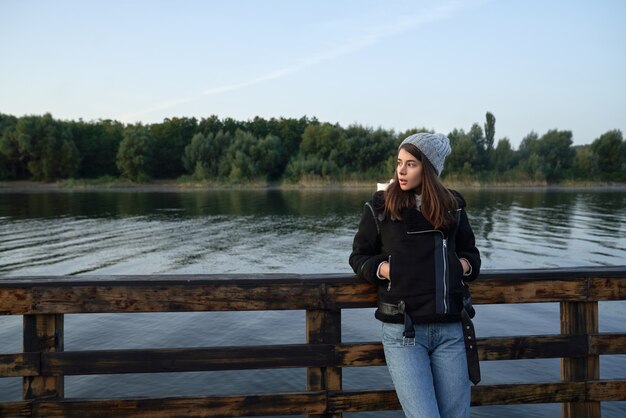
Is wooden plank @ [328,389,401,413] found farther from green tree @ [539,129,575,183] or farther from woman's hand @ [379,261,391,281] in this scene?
green tree @ [539,129,575,183]

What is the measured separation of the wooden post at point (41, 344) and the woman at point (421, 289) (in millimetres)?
2017

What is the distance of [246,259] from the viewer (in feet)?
59.3

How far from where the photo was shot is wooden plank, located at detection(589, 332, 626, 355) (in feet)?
11.9

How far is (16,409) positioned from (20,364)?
0.30m

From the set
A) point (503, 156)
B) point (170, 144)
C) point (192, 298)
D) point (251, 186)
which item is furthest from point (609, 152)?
point (192, 298)

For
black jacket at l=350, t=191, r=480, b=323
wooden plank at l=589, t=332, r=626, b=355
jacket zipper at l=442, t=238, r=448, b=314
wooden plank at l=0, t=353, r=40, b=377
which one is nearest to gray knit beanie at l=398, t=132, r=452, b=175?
black jacket at l=350, t=191, r=480, b=323

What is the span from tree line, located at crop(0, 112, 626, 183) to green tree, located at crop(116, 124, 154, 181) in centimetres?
16

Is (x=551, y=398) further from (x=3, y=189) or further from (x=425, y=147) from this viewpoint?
(x=3, y=189)

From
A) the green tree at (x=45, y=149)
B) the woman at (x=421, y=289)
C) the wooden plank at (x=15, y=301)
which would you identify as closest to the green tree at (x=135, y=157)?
the green tree at (x=45, y=149)

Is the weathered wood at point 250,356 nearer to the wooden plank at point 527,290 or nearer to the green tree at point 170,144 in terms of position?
the wooden plank at point 527,290

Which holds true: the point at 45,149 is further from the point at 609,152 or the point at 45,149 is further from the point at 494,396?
the point at 609,152

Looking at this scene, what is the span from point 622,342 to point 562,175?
81081mm

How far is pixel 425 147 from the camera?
331cm

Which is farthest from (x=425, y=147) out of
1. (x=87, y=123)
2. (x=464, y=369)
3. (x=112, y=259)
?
(x=87, y=123)
